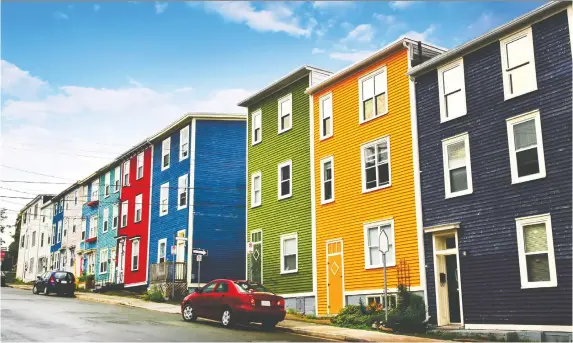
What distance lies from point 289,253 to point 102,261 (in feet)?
84.4

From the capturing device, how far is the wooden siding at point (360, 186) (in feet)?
70.5

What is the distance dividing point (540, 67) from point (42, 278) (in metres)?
31.9

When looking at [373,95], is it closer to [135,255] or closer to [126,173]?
[135,255]

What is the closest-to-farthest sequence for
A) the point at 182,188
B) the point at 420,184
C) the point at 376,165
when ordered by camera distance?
the point at 420,184
the point at 376,165
the point at 182,188

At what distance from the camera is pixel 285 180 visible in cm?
2811

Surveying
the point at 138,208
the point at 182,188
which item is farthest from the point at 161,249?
the point at 138,208

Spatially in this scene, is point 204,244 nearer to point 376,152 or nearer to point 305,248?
point 305,248

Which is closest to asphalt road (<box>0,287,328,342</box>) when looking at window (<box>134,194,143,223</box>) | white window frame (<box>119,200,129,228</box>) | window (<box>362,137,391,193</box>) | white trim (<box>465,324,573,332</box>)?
white trim (<box>465,324,573,332</box>)

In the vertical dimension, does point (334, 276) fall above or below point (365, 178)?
below

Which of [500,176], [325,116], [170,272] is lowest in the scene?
[170,272]

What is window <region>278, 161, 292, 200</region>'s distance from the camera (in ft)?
91.6

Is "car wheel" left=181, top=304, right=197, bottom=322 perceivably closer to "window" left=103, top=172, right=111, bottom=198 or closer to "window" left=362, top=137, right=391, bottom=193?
"window" left=362, top=137, right=391, bottom=193

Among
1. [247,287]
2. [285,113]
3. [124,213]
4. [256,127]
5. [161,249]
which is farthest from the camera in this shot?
[124,213]

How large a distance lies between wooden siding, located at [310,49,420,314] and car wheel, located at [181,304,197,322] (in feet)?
19.3
